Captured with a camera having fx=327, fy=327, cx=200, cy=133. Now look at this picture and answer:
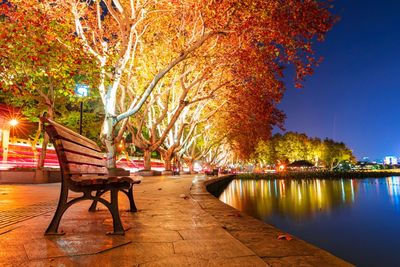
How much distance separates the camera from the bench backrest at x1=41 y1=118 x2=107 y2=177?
3.64 metres

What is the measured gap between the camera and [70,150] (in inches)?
154

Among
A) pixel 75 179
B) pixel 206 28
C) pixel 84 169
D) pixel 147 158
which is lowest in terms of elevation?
pixel 75 179

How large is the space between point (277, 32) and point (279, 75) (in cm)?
628

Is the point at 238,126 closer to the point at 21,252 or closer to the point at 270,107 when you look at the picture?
the point at 270,107

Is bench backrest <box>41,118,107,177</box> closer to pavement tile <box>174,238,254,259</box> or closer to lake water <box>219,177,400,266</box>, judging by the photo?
pavement tile <box>174,238,254,259</box>

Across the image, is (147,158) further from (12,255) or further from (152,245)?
(12,255)

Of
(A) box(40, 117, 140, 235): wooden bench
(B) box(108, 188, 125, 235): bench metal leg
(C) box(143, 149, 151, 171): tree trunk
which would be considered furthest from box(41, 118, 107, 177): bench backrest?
(C) box(143, 149, 151, 171): tree trunk

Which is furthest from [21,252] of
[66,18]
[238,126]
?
[238,126]

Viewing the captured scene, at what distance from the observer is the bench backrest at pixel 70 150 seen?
12.0 feet

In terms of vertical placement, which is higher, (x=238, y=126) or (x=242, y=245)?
(x=238, y=126)

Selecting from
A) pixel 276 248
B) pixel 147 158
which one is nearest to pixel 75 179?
pixel 276 248

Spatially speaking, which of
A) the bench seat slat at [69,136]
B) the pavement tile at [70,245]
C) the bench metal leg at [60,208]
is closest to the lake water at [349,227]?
the pavement tile at [70,245]

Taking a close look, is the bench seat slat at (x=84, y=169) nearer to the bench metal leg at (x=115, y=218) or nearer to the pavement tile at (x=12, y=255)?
the bench metal leg at (x=115, y=218)

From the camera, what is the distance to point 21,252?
3.09 metres
